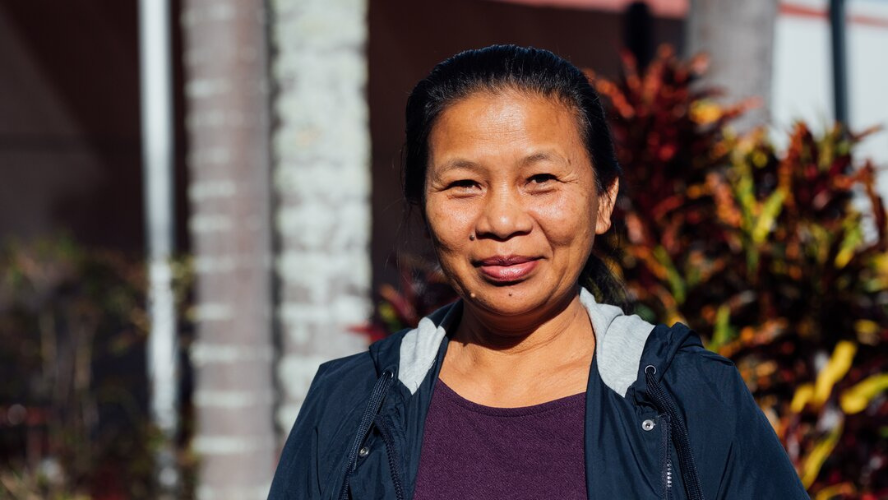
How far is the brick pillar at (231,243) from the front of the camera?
4297 millimetres

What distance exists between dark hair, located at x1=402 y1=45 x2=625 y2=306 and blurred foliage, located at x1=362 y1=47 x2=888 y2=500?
1163mm

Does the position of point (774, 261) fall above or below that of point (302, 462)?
above

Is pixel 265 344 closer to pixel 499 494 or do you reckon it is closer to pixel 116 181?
pixel 499 494

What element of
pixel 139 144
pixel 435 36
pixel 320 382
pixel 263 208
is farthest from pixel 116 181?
pixel 320 382

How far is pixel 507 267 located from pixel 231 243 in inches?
102

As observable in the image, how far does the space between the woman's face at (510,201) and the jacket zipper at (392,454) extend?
0.29 metres

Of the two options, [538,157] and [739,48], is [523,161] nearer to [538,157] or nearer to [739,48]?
[538,157]

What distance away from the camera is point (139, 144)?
32.3 ft

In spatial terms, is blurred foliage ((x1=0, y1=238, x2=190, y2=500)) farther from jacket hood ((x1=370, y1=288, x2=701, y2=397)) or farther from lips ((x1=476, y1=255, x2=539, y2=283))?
lips ((x1=476, y1=255, x2=539, y2=283))

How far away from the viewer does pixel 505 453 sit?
1.85 m

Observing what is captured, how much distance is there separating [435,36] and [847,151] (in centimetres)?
705

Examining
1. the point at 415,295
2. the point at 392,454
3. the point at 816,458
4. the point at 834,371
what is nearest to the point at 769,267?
the point at 834,371

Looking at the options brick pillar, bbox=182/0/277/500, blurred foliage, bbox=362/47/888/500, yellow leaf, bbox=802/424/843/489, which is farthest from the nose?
brick pillar, bbox=182/0/277/500

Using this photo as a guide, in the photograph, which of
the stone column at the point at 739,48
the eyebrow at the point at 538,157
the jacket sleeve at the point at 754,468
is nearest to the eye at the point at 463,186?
the eyebrow at the point at 538,157
